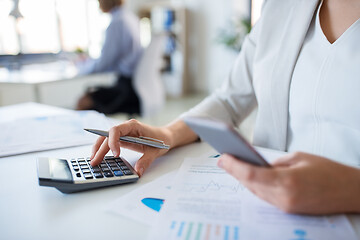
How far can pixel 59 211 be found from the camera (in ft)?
1.53

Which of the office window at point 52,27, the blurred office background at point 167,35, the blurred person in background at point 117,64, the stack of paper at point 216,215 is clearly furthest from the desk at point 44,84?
the stack of paper at point 216,215

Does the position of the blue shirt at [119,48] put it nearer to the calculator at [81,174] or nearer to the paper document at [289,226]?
the calculator at [81,174]

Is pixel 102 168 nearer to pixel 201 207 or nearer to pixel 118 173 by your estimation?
pixel 118 173

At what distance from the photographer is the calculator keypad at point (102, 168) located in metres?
0.54

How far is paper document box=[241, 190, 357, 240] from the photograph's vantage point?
38 cm

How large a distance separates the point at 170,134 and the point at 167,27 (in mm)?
4400

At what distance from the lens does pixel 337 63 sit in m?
0.64

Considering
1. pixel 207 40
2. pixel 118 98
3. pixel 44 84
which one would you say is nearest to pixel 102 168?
pixel 44 84

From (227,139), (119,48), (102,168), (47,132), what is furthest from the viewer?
(119,48)

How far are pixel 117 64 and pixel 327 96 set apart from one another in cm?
218

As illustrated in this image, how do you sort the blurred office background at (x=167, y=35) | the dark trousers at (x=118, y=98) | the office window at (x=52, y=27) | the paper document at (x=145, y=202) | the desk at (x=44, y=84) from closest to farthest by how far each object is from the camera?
the paper document at (x=145, y=202), the desk at (x=44, y=84), the dark trousers at (x=118, y=98), the office window at (x=52, y=27), the blurred office background at (x=167, y=35)

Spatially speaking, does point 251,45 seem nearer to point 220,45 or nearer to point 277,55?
point 277,55

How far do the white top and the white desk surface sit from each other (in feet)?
0.82

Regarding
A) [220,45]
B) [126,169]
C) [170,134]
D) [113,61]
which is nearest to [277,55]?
[170,134]
